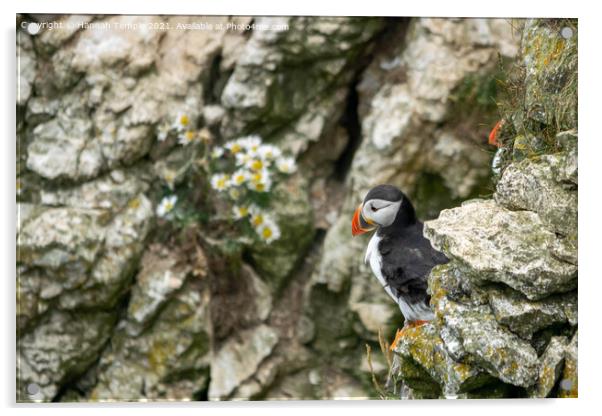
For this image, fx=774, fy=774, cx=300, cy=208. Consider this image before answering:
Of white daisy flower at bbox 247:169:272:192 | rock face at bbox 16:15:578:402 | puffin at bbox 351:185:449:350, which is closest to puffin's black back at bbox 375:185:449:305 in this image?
puffin at bbox 351:185:449:350

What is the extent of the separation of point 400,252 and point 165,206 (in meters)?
1.62

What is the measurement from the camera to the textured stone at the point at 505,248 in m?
2.68

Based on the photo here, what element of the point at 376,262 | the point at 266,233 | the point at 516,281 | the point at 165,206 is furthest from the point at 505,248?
the point at 165,206

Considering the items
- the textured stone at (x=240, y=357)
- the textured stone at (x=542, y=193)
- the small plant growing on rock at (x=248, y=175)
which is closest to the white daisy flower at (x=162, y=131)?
the small plant growing on rock at (x=248, y=175)

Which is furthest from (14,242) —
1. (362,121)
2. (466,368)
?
(362,121)

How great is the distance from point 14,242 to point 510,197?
80.8 inches

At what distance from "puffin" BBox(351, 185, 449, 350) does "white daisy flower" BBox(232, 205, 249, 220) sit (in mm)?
1099

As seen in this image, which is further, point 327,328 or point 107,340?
point 327,328

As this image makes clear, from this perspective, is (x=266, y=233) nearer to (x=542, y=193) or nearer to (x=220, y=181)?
(x=220, y=181)

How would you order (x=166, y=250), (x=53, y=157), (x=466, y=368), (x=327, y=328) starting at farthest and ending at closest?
(x=327, y=328), (x=166, y=250), (x=53, y=157), (x=466, y=368)

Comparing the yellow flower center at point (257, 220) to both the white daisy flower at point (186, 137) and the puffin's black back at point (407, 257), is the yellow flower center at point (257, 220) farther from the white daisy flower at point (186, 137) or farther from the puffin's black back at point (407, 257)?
the puffin's black back at point (407, 257)

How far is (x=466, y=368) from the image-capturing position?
108 inches

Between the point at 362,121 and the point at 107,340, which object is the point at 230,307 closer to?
the point at 107,340

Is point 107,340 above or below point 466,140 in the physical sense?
below
